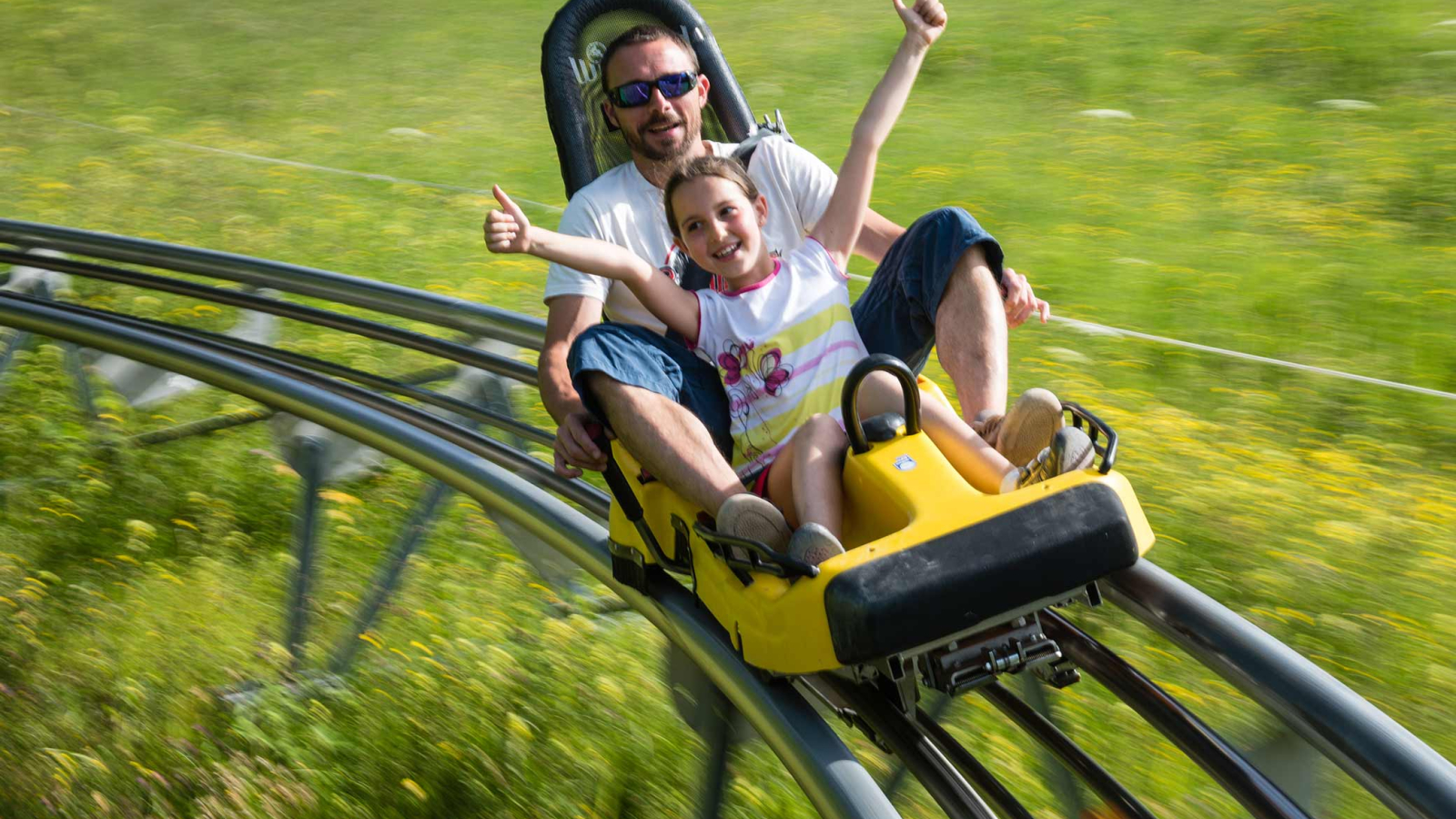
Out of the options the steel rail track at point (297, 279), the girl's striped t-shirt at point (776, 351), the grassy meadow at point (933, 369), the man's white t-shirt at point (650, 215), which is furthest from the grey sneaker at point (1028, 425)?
the steel rail track at point (297, 279)

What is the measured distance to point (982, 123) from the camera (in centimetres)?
938

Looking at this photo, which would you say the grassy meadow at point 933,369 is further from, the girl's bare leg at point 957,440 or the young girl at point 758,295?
the young girl at point 758,295

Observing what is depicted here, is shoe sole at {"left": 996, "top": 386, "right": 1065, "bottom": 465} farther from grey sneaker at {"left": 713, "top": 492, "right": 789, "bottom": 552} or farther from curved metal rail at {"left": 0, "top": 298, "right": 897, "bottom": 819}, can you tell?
curved metal rail at {"left": 0, "top": 298, "right": 897, "bottom": 819}

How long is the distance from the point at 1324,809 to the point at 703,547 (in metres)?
1.07

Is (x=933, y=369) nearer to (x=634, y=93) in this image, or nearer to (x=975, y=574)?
(x=634, y=93)

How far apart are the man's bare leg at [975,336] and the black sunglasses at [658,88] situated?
1.02 meters

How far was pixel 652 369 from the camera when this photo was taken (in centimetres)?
267

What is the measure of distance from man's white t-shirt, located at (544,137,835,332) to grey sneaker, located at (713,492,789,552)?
3.45 feet

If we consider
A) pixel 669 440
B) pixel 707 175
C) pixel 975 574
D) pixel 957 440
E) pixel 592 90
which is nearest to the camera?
pixel 975 574

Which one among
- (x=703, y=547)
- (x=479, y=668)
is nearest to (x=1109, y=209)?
(x=479, y=668)

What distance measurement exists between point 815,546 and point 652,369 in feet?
2.10

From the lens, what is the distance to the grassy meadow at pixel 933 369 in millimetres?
3229

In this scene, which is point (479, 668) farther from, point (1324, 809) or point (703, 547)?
point (1324, 809)

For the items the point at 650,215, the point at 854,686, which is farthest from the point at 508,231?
the point at 854,686
